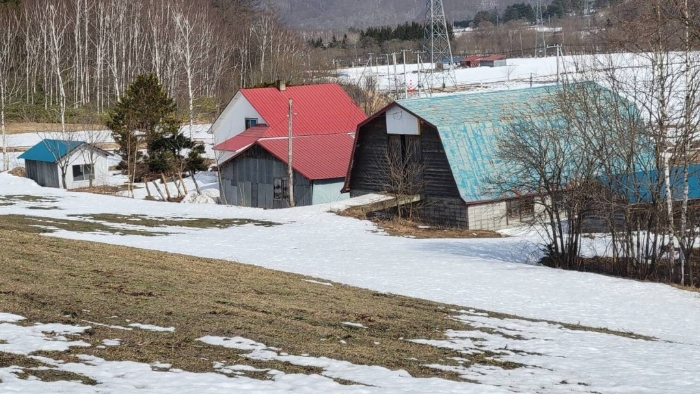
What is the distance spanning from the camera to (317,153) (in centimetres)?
5069

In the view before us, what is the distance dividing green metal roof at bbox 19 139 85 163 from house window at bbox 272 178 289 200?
14451 mm

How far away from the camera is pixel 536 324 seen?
19453 millimetres

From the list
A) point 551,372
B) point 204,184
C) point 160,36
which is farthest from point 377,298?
point 160,36

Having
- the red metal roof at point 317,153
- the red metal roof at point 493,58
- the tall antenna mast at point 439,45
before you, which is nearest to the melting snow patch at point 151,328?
the red metal roof at point 317,153

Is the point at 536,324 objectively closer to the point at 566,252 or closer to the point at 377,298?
the point at 377,298

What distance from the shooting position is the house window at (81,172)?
58750 mm

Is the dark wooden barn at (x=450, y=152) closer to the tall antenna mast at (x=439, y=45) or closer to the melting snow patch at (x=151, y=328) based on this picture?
the melting snow patch at (x=151, y=328)

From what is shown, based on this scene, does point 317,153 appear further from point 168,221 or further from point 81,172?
point 81,172

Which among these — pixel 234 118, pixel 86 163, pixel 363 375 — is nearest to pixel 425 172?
pixel 234 118

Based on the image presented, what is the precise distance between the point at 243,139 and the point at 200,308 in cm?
4350

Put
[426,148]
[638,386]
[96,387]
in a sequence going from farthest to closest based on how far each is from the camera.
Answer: [426,148]
[638,386]
[96,387]

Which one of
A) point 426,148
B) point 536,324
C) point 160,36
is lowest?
point 536,324

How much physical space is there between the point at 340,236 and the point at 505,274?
8802 millimetres

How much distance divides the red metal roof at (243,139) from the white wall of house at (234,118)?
73cm
